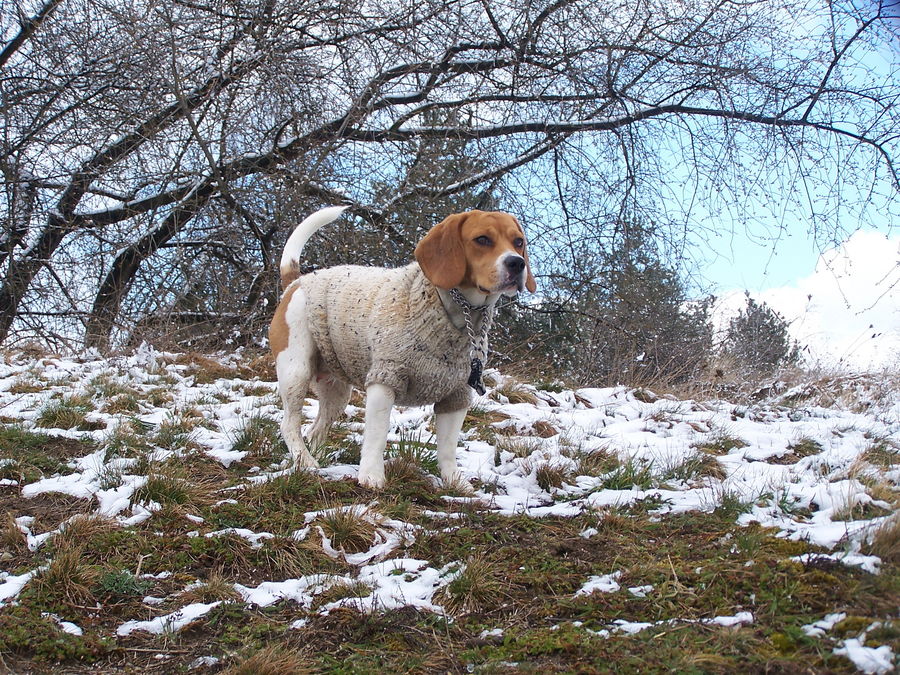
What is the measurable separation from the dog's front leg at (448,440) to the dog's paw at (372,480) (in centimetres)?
39

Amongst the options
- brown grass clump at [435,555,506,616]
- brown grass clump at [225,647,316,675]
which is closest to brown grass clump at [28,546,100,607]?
brown grass clump at [225,647,316,675]

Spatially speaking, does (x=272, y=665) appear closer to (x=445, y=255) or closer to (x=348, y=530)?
(x=348, y=530)

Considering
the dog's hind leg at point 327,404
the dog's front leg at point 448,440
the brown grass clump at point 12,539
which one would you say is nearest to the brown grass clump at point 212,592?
the brown grass clump at point 12,539

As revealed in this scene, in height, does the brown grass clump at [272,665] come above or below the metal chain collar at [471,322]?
below

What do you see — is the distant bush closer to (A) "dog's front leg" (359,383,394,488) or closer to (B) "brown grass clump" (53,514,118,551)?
(A) "dog's front leg" (359,383,394,488)

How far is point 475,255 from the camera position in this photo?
395cm

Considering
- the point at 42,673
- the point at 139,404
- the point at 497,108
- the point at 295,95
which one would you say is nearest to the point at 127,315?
the point at 295,95

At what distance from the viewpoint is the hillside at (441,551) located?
2.32 metres

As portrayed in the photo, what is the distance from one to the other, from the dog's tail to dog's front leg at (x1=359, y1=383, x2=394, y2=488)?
144 centimetres

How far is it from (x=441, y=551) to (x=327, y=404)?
2.09 metres

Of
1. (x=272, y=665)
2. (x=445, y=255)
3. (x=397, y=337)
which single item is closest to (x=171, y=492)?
(x=397, y=337)

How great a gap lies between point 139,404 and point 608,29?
20.6ft

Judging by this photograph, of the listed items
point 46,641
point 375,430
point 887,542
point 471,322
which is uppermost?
point 471,322

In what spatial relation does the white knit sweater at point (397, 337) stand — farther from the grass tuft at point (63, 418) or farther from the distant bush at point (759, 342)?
the distant bush at point (759, 342)
